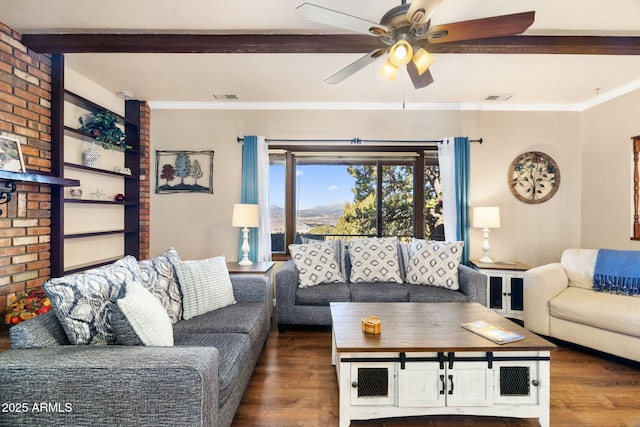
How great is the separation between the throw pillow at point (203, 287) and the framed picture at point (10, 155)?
1336 millimetres

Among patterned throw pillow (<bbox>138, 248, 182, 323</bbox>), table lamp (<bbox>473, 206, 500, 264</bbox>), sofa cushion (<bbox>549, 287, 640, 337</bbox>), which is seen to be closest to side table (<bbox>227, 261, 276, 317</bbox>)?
patterned throw pillow (<bbox>138, 248, 182, 323</bbox>)

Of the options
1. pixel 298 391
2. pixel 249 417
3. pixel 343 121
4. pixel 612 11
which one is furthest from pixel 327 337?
pixel 612 11

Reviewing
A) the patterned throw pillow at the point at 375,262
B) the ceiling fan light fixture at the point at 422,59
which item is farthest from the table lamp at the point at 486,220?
the ceiling fan light fixture at the point at 422,59

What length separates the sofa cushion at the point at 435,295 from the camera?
9.90 ft

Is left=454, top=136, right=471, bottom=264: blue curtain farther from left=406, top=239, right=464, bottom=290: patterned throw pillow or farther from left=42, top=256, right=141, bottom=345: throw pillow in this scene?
left=42, top=256, right=141, bottom=345: throw pillow

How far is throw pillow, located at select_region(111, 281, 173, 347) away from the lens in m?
1.42

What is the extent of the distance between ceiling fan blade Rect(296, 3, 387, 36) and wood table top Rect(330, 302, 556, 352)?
1752 millimetres

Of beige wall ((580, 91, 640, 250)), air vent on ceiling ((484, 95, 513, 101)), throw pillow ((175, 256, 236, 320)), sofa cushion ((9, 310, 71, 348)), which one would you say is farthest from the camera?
air vent on ceiling ((484, 95, 513, 101))

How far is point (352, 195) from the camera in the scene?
13.7 ft

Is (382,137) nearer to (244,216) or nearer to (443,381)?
(244,216)

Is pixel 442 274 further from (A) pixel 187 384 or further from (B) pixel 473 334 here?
(A) pixel 187 384

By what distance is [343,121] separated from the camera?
13.1 feet

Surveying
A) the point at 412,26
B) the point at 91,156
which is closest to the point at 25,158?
the point at 91,156

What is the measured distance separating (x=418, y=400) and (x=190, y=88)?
3632mm
